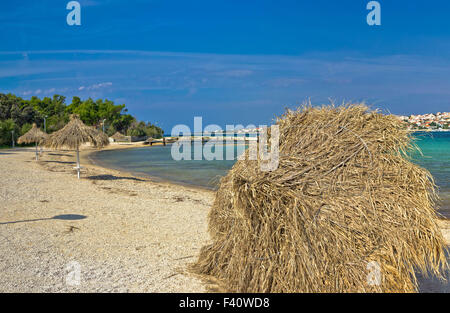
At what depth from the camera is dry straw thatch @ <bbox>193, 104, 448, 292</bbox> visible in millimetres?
3723

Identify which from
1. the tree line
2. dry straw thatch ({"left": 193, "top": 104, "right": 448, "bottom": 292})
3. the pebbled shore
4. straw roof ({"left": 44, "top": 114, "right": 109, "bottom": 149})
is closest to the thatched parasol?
straw roof ({"left": 44, "top": 114, "right": 109, "bottom": 149})

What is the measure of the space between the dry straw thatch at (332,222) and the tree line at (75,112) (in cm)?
4934

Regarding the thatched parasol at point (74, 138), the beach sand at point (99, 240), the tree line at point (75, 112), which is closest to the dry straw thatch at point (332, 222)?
the beach sand at point (99, 240)

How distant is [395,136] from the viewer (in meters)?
4.53

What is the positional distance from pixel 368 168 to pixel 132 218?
6.04 m

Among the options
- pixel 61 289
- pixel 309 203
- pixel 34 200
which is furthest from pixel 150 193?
pixel 309 203

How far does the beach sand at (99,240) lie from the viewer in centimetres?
454

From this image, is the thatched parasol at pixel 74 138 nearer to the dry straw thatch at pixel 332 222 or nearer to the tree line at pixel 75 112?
the dry straw thatch at pixel 332 222

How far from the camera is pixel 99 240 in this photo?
639 cm

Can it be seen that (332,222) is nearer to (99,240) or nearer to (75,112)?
(99,240)

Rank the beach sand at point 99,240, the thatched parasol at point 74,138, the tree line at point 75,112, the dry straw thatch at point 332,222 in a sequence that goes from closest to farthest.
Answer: the dry straw thatch at point 332,222
the beach sand at point 99,240
the thatched parasol at point 74,138
the tree line at point 75,112

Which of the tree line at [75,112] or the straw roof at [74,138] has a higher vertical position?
the tree line at [75,112]

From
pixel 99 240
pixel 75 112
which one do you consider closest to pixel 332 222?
pixel 99 240
